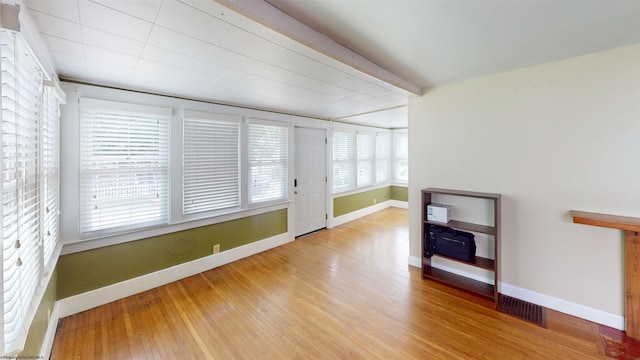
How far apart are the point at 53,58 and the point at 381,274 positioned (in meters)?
3.71

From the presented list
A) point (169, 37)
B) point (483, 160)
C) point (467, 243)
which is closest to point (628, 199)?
point (483, 160)

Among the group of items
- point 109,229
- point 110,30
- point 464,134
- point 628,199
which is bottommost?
point 109,229

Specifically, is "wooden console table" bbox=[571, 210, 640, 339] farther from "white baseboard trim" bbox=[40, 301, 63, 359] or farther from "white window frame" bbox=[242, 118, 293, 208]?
"white baseboard trim" bbox=[40, 301, 63, 359]

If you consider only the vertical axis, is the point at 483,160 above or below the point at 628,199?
above

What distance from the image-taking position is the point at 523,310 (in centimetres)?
230

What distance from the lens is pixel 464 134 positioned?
109 inches

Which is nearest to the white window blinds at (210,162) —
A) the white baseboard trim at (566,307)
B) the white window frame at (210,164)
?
the white window frame at (210,164)

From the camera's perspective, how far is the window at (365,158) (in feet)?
19.3

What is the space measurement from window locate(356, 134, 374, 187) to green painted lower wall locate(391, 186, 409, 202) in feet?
3.43

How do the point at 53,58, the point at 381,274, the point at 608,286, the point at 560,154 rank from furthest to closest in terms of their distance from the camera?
the point at 381,274, the point at 560,154, the point at 608,286, the point at 53,58

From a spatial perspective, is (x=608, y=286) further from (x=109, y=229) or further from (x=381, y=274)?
(x=109, y=229)

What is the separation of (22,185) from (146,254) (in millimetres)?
1726

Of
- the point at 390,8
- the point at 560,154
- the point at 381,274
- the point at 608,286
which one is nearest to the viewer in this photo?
the point at 390,8

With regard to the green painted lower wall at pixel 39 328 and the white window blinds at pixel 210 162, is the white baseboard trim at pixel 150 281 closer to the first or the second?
the green painted lower wall at pixel 39 328
